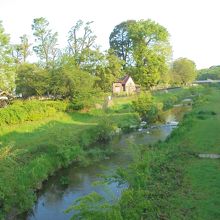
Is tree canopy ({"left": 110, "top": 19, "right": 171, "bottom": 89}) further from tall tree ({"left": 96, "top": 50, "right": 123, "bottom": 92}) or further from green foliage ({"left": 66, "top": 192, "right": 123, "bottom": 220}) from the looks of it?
green foliage ({"left": 66, "top": 192, "right": 123, "bottom": 220})

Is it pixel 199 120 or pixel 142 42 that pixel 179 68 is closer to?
pixel 142 42

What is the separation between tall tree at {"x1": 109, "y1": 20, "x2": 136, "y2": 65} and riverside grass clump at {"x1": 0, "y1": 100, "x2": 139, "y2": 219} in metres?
38.4

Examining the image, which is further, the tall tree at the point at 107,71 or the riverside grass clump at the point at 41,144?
the tall tree at the point at 107,71

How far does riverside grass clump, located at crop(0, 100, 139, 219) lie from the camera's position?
17.2 metres

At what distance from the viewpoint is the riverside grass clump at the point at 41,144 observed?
17234 millimetres

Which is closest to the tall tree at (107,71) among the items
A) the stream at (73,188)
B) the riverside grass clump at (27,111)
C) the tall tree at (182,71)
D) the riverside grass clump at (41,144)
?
the riverside grass clump at (41,144)

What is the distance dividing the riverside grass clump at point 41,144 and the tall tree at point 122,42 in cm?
3839

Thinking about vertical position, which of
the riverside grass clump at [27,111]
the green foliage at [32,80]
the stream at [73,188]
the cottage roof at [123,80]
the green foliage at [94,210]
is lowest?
the stream at [73,188]

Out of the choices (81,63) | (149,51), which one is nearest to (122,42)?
(149,51)

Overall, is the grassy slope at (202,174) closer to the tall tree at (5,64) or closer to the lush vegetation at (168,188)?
the lush vegetation at (168,188)

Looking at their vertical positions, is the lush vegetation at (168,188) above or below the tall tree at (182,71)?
below

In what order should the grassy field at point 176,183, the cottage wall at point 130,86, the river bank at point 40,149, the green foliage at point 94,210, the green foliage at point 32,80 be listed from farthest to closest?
the cottage wall at point 130,86 < the green foliage at point 32,80 < the river bank at point 40,149 < the grassy field at point 176,183 < the green foliage at point 94,210

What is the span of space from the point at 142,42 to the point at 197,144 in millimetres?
55469

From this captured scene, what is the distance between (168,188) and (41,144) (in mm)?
12999
